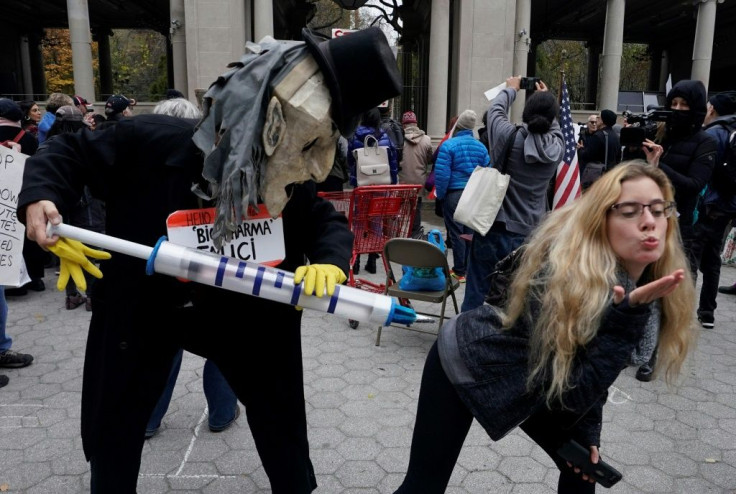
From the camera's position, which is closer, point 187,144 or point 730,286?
point 187,144

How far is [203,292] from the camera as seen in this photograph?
2.16 metres

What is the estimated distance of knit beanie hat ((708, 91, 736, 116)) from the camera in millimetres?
5777

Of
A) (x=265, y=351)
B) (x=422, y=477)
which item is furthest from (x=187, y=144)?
(x=422, y=477)

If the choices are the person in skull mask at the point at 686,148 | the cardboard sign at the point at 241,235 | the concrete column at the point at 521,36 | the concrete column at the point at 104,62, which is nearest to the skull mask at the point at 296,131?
the cardboard sign at the point at 241,235

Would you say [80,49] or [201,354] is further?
[80,49]

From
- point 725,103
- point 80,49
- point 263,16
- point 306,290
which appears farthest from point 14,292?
point 80,49

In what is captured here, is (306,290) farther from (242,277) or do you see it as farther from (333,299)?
(242,277)

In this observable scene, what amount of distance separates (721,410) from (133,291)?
401 cm

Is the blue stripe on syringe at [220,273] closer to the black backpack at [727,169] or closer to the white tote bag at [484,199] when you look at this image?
the white tote bag at [484,199]

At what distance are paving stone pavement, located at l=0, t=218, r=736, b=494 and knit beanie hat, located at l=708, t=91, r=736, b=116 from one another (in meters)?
2.32

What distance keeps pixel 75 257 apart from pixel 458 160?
5622 mm

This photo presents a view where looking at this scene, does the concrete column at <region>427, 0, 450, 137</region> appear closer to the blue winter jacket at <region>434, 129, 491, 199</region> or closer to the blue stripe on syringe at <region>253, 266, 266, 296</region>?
the blue winter jacket at <region>434, 129, 491, 199</region>

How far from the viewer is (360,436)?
3758 millimetres

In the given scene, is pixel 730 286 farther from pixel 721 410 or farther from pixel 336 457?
pixel 336 457
